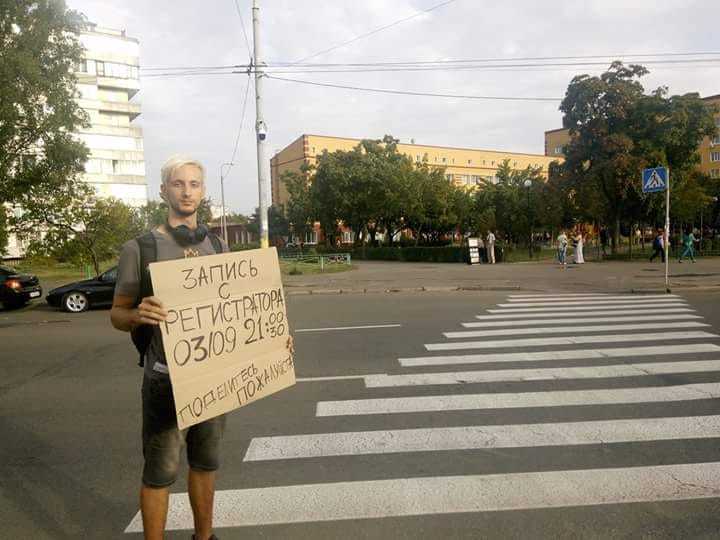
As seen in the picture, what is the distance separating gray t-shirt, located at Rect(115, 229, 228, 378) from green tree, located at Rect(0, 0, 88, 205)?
52.0 ft

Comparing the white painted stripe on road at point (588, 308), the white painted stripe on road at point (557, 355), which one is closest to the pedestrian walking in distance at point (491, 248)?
the white painted stripe on road at point (588, 308)

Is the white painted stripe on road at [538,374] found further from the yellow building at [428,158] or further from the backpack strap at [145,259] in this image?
the yellow building at [428,158]

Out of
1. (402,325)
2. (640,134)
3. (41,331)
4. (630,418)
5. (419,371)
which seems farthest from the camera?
(640,134)

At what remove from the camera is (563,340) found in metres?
8.39

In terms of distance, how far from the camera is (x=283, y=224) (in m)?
66.0

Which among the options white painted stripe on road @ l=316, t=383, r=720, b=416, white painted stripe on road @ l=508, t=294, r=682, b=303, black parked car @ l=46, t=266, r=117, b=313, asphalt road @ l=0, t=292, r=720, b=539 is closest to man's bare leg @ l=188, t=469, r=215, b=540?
asphalt road @ l=0, t=292, r=720, b=539

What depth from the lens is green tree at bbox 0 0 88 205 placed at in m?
15.5

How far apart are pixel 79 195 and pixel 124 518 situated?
20.6 metres

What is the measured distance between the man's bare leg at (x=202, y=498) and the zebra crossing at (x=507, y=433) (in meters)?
0.38

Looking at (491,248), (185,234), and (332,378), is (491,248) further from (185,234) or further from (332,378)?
(185,234)

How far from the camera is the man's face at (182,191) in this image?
2.66 meters

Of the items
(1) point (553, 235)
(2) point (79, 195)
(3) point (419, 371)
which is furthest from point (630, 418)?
(1) point (553, 235)

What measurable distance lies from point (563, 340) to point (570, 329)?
104 cm

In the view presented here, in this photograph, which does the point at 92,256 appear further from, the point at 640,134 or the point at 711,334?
the point at 640,134
